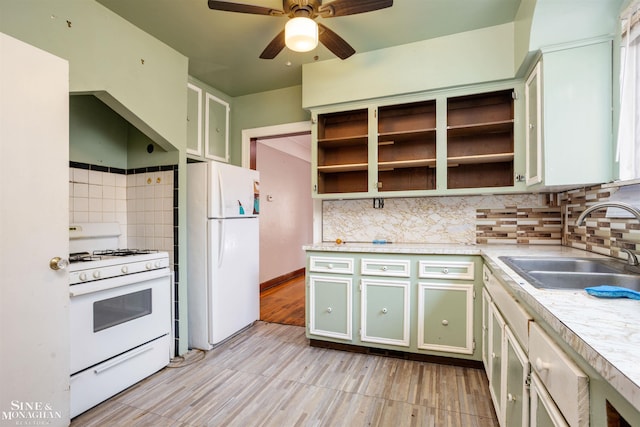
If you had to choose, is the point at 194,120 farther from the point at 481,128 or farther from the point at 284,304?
the point at 481,128

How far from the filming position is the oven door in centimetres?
175

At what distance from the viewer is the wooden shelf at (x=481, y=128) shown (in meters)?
2.38

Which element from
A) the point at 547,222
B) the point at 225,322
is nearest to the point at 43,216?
the point at 225,322

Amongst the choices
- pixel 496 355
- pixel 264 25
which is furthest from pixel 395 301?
pixel 264 25

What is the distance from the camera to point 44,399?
58.2 inches

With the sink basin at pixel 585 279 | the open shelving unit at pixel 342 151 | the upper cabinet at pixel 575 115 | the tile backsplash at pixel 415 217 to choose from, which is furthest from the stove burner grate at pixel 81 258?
the upper cabinet at pixel 575 115

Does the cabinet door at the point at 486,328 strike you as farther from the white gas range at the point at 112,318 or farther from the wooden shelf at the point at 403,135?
the white gas range at the point at 112,318

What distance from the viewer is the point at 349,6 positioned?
1.68 meters

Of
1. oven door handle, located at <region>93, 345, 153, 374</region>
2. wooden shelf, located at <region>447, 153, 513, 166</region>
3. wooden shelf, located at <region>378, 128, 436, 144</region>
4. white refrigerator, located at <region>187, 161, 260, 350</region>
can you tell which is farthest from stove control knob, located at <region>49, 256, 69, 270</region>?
wooden shelf, located at <region>447, 153, 513, 166</region>

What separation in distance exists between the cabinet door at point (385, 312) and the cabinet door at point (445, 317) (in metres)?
0.12

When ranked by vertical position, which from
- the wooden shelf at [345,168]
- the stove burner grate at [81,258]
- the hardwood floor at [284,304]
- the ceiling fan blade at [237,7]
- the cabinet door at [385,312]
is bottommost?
the hardwood floor at [284,304]

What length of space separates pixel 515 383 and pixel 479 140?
6.69ft

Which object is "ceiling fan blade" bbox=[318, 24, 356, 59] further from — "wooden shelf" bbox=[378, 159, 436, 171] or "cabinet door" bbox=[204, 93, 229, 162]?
"cabinet door" bbox=[204, 93, 229, 162]

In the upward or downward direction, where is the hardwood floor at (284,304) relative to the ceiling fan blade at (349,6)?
downward
